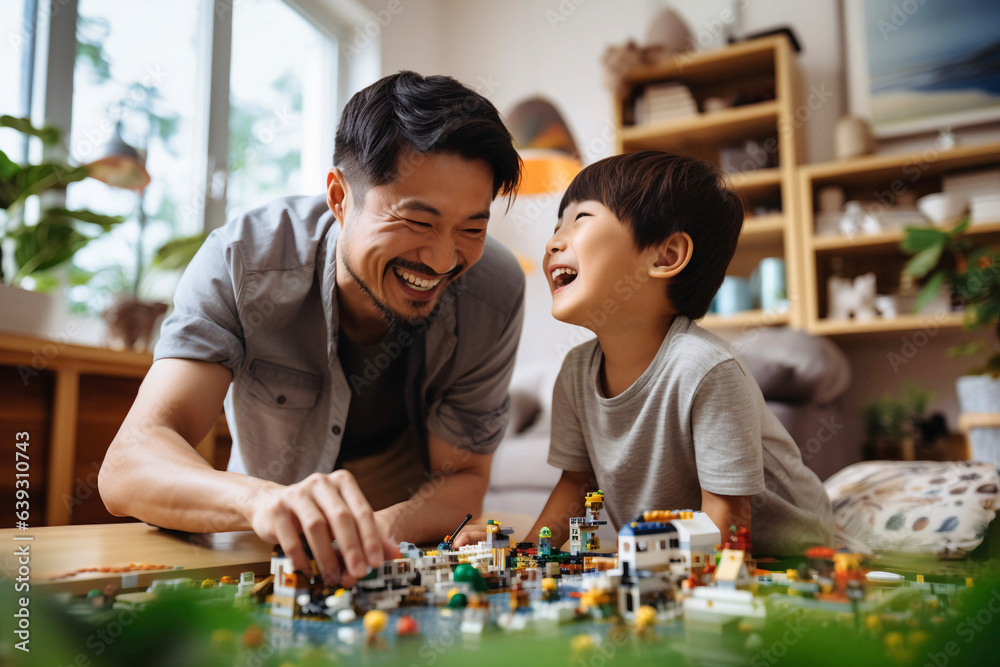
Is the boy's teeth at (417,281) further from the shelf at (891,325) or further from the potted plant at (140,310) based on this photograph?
the shelf at (891,325)

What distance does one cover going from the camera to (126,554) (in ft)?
2.44

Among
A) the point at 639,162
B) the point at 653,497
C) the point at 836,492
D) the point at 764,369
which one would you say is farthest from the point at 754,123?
the point at 653,497

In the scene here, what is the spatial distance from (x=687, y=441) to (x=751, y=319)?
2518 millimetres

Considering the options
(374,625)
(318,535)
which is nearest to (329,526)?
(318,535)

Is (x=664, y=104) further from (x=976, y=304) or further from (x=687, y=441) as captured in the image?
(x=687, y=441)

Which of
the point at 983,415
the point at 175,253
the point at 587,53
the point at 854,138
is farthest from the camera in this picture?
the point at 587,53

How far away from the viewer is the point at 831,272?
131 inches

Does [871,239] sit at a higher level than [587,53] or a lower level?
lower

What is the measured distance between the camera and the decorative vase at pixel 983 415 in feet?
7.14

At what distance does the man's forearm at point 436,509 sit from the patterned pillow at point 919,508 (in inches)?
23.1

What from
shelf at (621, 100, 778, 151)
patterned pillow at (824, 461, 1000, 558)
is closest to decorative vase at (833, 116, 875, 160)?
shelf at (621, 100, 778, 151)

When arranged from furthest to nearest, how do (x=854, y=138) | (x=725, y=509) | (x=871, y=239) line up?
(x=854, y=138) → (x=871, y=239) → (x=725, y=509)

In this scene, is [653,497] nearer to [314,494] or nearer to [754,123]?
[314,494]

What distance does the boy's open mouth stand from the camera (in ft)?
3.21
